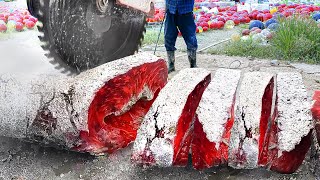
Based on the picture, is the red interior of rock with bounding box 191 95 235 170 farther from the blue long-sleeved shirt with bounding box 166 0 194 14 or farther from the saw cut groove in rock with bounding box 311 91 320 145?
the blue long-sleeved shirt with bounding box 166 0 194 14

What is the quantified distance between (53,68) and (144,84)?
1099 millimetres

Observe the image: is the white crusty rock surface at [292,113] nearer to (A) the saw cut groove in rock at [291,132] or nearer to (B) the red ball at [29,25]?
(A) the saw cut groove in rock at [291,132]

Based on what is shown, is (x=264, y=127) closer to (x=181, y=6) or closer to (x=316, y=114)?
(x=316, y=114)

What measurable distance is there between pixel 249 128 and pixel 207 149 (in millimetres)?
291

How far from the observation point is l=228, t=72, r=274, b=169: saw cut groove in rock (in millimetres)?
2484

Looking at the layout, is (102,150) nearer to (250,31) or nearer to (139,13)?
(139,13)

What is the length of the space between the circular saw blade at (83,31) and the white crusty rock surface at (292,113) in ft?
5.86

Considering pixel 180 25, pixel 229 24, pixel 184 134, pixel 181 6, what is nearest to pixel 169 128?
pixel 184 134

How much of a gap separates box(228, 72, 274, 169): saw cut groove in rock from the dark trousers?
9.84ft

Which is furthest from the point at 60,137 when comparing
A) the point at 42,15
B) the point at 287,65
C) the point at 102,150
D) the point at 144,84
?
the point at 287,65

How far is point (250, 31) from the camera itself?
8.05 meters

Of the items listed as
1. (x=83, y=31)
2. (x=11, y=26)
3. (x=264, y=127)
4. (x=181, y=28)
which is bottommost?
(x=264, y=127)

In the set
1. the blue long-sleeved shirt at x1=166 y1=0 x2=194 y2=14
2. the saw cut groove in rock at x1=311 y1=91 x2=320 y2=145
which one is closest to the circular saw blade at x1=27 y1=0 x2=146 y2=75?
the blue long-sleeved shirt at x1=166 y1=0 x2=194 y2=14

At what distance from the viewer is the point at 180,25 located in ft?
18.9
